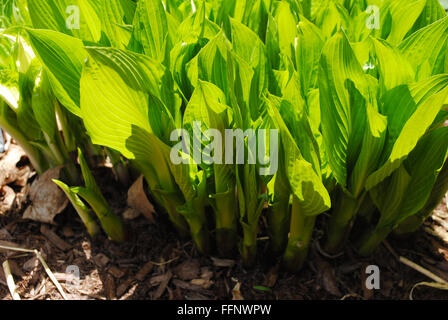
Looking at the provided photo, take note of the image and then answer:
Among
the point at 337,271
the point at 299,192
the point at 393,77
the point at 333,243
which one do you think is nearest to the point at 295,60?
the point at 393,77

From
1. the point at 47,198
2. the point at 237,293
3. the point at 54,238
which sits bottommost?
the point at 237,293

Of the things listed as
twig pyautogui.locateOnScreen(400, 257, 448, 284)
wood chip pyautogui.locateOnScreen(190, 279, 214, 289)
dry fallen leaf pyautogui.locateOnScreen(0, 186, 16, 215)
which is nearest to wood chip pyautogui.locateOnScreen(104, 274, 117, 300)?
wood chip pyautogui.locateOnScreen(190, 279, 214, 289)

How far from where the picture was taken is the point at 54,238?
1392mm

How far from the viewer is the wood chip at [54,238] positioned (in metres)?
1.37

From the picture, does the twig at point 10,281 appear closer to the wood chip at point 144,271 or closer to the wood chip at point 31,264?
the wood chip at point 31,264

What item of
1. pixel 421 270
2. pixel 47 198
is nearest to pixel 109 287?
pixel 47 198

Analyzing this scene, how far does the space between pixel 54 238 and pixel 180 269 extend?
47 cm

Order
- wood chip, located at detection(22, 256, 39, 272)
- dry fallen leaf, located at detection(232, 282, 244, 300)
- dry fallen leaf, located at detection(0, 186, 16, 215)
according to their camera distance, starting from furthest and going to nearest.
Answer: dry fallen leaf, located at detection(0, 186, 16, 215) < wood chip, located at detection(22, 256, 39, 272) < dry fallen leaf, located at detection(232, 282, 244, 300)

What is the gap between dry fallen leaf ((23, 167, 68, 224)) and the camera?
1.40 meters

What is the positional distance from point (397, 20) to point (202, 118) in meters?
0.65

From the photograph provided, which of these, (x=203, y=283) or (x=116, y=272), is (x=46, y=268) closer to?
(x=116, y=272)

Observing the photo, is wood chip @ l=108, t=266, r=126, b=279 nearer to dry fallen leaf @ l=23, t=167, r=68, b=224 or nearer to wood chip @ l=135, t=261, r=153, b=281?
wood chip @ l=135, t=261, r=153, b=281

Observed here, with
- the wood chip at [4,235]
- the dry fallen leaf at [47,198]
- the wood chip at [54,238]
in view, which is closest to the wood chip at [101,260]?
the wood chip at [54,238]

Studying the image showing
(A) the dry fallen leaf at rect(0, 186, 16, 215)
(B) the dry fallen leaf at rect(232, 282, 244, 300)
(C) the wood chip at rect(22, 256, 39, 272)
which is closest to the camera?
(B) the dry fallen leaf at rect(232, 282, 244, 300)
